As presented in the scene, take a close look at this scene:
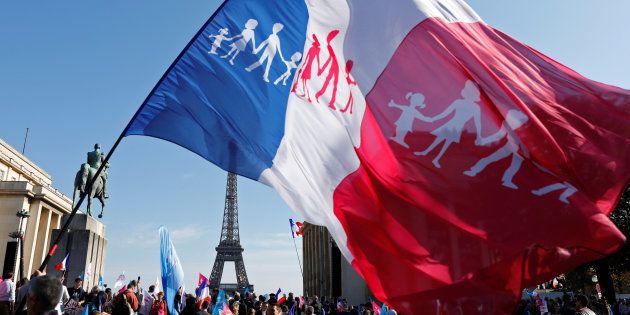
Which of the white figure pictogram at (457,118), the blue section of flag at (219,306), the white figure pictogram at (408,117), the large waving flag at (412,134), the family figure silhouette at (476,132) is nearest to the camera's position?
the large waving flag at (412,134)

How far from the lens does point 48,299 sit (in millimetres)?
3189

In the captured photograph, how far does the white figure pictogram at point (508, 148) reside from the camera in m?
4.53

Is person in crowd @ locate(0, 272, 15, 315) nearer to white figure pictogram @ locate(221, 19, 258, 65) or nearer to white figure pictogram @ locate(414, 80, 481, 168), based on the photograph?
white figure pictogram @ locate(221, 19, 258, 65)

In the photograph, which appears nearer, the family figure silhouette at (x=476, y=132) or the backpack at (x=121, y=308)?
the family figure silhouette at (x=476, y=132)

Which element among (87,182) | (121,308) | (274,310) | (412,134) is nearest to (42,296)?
(412,134)

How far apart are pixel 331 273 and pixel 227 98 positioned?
58946mm

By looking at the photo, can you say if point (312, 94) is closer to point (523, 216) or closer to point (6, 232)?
point (523, 216)

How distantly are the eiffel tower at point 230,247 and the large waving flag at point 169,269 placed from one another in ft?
305

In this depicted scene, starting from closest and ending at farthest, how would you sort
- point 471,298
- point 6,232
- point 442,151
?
point 471,298, point 442,151, point 6,232

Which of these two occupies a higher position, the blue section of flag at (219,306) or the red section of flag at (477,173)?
the red section of flag at (477,173)

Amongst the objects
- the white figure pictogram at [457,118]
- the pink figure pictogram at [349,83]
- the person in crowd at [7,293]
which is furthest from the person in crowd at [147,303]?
the white figure pictogram at [457,118]

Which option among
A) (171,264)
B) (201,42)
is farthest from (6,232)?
(201,42)

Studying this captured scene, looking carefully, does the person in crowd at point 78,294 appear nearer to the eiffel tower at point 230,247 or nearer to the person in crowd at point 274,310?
the person in crowd at point 274,310

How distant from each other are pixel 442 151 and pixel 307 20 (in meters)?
2.27
